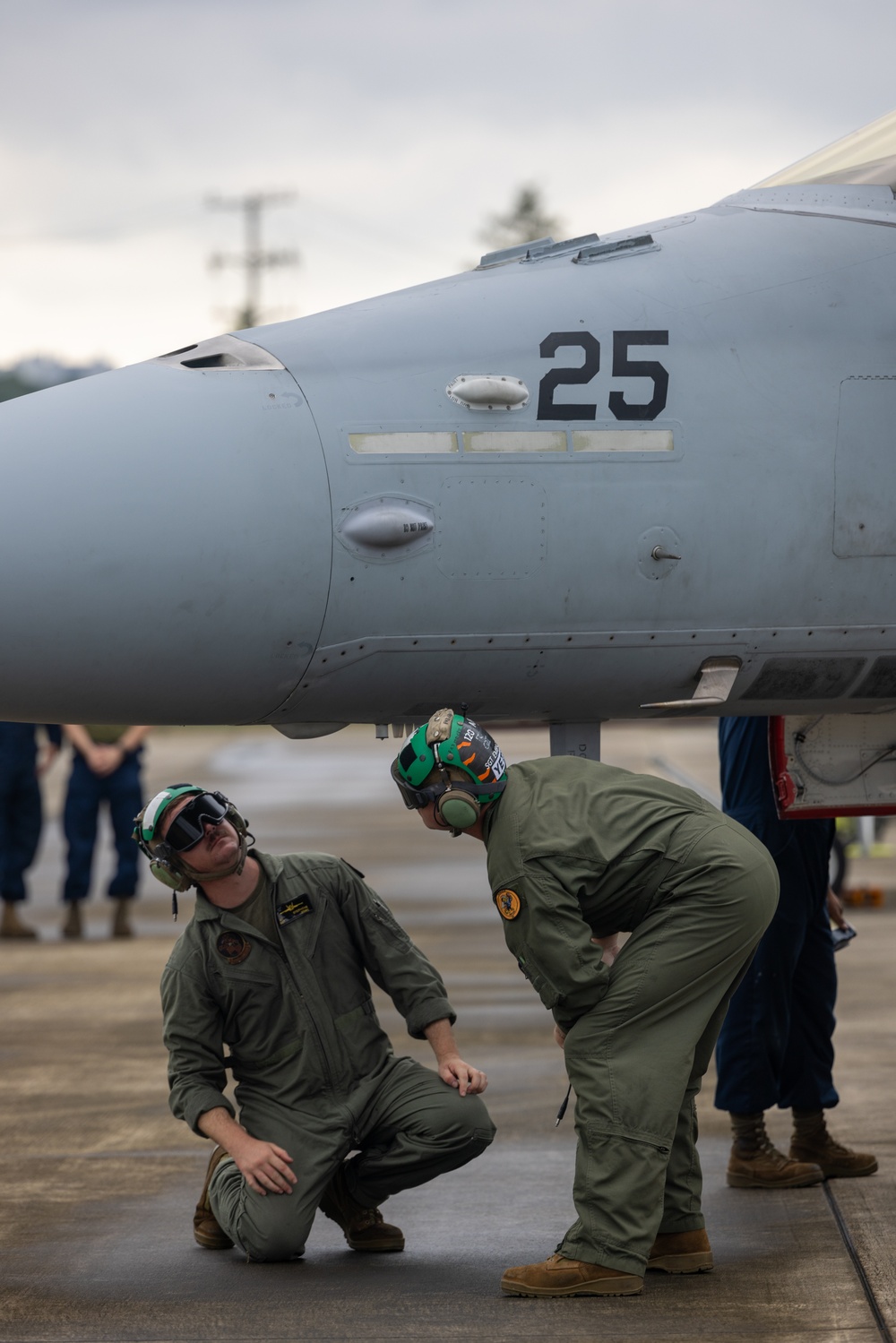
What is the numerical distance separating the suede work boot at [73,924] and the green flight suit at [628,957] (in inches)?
247

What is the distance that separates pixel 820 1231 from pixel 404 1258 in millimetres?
1090

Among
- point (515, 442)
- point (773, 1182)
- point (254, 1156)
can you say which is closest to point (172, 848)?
point (254, 1156)

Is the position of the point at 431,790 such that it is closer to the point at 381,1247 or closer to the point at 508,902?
the point at 508,902

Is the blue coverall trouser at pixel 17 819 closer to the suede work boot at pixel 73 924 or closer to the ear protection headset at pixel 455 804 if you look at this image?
the suede work boot at pixel 73 924

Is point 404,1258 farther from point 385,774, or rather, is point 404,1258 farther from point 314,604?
point 385,774

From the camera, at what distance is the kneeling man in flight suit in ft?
13.5

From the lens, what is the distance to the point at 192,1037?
418 centimetres

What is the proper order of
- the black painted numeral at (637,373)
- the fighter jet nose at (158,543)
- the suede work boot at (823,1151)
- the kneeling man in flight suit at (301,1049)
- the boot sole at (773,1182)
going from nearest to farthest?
the fighter jet nose at (158,543) < the black painted numeral at (637,373) < the kneeling man in flight suit at (301,1049) < the boot sole at (773,1182) < the suede work boot at (823,1151)

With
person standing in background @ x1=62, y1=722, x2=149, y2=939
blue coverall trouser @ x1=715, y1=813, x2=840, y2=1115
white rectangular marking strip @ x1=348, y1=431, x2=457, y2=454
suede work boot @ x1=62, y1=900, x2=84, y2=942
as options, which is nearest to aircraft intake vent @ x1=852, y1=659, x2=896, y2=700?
blue coverall trouser @ x1=715, y1=813, x2=840, y2=1115

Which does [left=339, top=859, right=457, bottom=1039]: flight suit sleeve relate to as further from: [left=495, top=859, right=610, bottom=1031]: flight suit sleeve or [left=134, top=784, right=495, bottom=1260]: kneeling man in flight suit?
[left=495, top=859, right=610, bottom=1031]: flight suit sleeve

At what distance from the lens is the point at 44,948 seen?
30.4 feet

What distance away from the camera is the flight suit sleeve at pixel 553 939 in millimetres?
3666

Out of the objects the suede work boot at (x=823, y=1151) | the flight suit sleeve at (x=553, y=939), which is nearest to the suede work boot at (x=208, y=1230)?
the flight suit sleeve at (x=553, y=939)

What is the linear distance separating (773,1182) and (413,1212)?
41.6 inches
